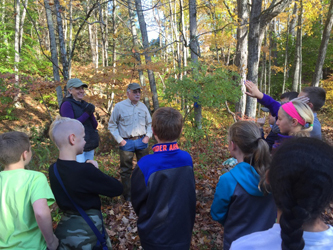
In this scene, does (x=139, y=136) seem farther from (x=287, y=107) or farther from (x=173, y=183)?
(x=287, y=107)

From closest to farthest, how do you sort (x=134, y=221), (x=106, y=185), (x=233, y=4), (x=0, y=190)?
(x=0, y=190), (x=106, y=185), (x=134, y=221), (x=233, y=4)

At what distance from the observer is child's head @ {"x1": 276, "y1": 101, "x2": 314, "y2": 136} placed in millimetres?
2178

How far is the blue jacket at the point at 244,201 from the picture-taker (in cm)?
168

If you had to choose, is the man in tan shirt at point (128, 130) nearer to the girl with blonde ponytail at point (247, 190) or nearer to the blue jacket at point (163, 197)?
the blue jacket at point (163, 197)

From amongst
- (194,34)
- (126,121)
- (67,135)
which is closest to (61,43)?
(126,121)

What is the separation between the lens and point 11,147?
1.72 metres

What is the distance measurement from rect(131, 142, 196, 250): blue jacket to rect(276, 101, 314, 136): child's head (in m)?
1.23

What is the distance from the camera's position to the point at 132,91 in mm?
4023

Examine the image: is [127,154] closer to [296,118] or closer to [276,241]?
[296,118]

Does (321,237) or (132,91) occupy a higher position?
(132,91)

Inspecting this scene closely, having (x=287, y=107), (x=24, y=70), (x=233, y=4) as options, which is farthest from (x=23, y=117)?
(x=233, y=4)

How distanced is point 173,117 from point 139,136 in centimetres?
218

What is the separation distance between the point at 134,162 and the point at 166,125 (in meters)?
4.32

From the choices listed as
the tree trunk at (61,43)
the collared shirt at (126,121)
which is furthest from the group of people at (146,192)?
the tree trunk at (61,43)
